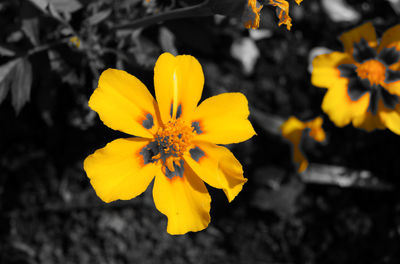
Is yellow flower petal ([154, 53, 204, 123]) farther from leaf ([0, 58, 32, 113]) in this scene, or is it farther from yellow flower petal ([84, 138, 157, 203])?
leaf ([0, 58, 32, 113])

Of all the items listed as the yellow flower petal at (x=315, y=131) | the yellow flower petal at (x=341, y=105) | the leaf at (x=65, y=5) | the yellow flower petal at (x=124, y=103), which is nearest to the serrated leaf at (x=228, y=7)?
the yellow flower petal at (x=124, y=103)

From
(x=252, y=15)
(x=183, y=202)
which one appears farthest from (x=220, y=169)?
(x=252, y=15)

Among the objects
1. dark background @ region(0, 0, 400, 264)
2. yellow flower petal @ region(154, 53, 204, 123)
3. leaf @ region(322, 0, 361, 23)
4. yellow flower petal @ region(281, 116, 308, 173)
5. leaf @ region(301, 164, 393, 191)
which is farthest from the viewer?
leaf @ region(322, 0, 361, 23)

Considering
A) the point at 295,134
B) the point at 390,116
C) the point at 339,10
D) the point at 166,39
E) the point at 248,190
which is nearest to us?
the point at 390,116

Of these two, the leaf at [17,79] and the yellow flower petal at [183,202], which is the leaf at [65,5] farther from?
the yellow flower petal at [183,202]

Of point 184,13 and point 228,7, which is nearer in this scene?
point 228,7

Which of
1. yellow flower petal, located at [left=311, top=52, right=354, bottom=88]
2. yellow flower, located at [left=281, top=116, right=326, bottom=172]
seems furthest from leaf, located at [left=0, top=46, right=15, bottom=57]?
yellow flower, located at [left=281, top=116, right=326, bottom=172]

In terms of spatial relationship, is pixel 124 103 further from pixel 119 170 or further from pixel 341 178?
pixel 341 178
